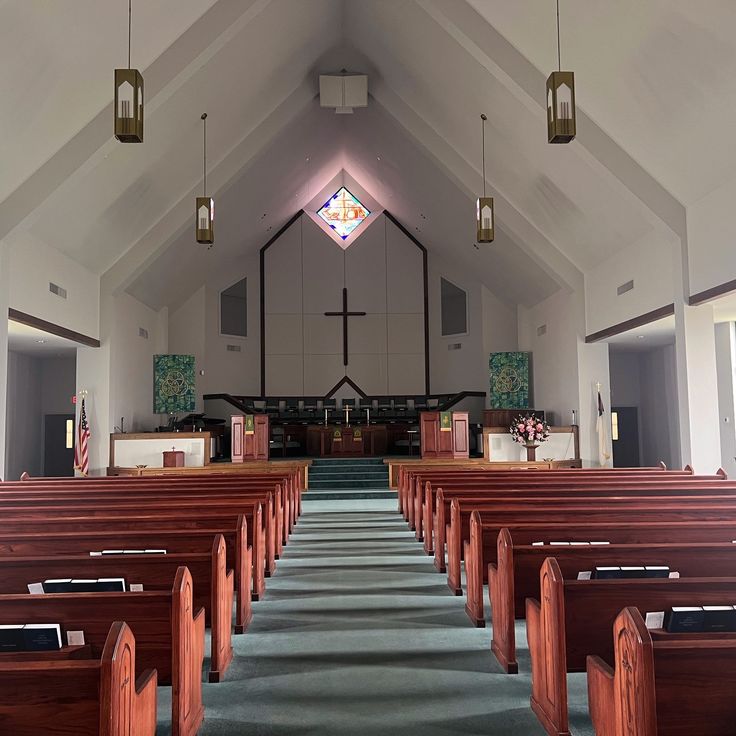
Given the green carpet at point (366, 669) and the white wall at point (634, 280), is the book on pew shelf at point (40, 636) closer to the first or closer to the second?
the green carpet at point (366, 669)

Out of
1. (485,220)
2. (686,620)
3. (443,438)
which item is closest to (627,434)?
(443,438)

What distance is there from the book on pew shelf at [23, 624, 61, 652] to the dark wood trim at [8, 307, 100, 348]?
7.49 m

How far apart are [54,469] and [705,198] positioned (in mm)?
12238

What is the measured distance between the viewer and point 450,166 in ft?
38.8

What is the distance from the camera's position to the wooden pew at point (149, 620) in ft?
7.12

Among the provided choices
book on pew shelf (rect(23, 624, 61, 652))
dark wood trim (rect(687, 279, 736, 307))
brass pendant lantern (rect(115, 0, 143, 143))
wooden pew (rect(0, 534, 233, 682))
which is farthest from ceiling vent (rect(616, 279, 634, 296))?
book on pew shelf (rect(23, 624, 61, 652))

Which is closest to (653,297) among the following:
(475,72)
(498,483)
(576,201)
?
(576,201)

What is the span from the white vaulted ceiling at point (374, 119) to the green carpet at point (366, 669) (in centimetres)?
512

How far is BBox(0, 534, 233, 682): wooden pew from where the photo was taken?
269 cm

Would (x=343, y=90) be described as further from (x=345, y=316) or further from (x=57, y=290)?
(x=345, y=316)

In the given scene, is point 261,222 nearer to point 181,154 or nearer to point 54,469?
point 181,154

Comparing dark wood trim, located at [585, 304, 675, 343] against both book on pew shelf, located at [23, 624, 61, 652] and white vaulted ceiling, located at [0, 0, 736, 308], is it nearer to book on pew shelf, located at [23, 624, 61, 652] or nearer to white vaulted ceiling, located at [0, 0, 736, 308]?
white vaulted ceiling, located at [0, 0, 736, 308]

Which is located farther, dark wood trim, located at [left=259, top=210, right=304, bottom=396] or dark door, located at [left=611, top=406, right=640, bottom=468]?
dark wood trim, located at [left=259, top=210, right=304, bottom=396]

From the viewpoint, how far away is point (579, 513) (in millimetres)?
4250
